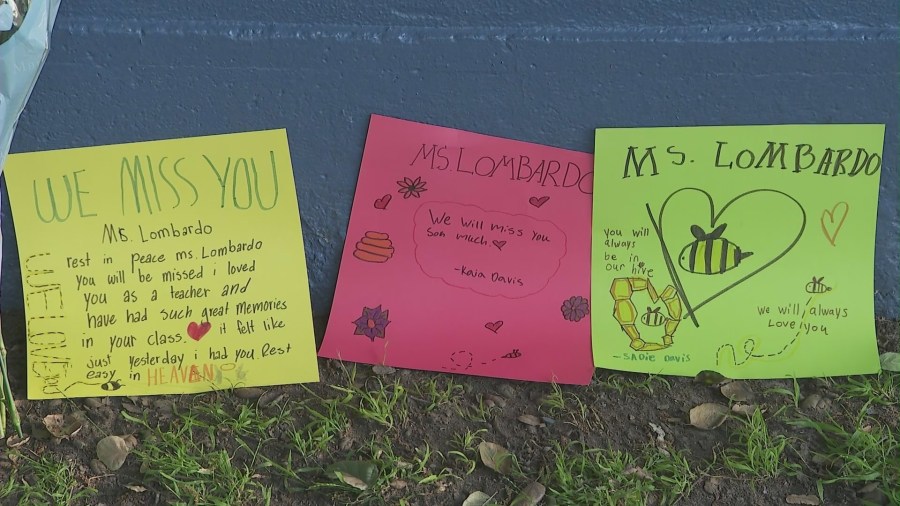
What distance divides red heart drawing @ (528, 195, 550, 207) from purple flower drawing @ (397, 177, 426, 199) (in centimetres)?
21

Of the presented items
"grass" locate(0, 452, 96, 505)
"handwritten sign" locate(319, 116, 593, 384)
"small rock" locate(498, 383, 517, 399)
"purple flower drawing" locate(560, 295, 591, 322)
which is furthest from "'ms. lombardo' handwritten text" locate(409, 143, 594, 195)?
"grass" locate(0, 452, 96, 505)

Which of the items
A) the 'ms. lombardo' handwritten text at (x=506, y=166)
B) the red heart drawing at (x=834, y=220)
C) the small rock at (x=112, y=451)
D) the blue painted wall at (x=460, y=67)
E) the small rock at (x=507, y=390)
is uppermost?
the blue painted wall at (x=460, y=67)

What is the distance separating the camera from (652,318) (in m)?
1.64

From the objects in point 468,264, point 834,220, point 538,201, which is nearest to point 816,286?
point 834,220

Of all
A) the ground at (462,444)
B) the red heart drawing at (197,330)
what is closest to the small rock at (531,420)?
the ground at (462,444)

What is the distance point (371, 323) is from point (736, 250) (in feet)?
2.47

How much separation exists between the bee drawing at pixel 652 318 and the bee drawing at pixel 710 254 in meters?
0.11

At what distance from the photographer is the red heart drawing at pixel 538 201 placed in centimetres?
159

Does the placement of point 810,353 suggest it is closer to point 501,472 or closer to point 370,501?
point 501,472

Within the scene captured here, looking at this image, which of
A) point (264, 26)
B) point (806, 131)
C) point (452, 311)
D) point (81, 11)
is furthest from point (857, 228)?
point (81, 11)

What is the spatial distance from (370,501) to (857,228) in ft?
3.56

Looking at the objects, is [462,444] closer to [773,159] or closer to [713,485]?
[713,485]

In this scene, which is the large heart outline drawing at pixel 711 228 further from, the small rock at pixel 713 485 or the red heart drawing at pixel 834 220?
the small rock at pixel 713 485

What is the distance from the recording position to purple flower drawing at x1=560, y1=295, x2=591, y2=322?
5.38ft
